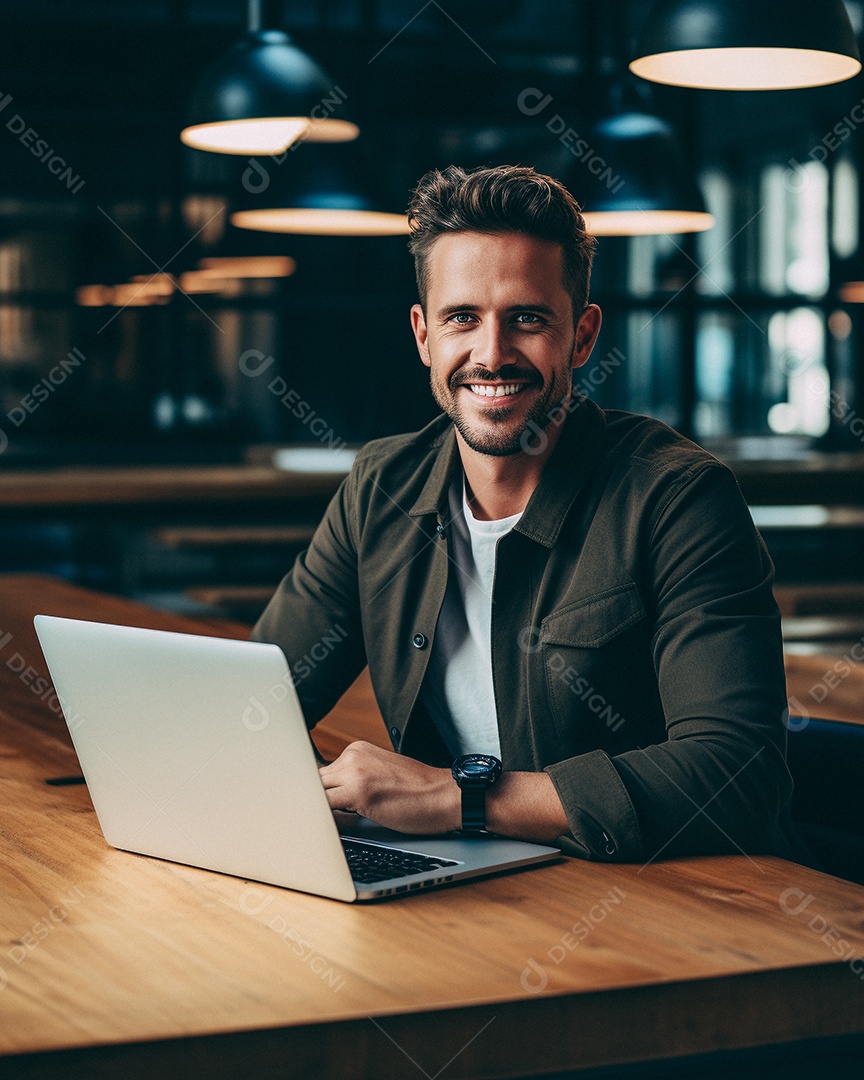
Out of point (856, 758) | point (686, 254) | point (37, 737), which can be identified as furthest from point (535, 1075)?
point (686, 254)

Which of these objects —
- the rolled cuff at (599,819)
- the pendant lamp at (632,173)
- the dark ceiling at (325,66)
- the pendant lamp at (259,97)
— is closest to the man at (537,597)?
the rolled cuff at (599,819)

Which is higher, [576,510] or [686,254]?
[686,254]

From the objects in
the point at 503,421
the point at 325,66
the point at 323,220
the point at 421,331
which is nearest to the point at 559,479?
the point at 503,421

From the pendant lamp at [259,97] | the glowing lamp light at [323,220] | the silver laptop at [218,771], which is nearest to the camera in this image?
the silver laptop at [218,771]

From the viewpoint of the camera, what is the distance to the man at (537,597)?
4.48ft

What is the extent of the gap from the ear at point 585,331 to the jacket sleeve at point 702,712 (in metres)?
0.28

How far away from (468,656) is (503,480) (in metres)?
0.23

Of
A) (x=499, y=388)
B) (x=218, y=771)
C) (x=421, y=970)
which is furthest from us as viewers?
(x=499, y=388)

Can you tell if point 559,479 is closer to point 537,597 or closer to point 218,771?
point 537,597

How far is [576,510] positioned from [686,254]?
5.70m

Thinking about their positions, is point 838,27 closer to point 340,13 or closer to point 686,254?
point 686,254

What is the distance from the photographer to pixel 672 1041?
100 cm

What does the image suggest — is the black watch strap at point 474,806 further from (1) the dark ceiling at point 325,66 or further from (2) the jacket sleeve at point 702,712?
(1) the dark ceiling at point 325,66

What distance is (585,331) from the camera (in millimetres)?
1789
